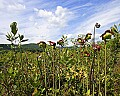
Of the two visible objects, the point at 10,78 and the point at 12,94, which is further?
the point at 10,78

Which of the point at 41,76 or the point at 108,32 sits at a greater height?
the point at 108,32

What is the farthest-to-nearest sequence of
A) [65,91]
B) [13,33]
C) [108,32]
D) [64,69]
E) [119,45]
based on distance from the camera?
[119,45] → [64,69] → [65,91] → [13,33] → [108,32]

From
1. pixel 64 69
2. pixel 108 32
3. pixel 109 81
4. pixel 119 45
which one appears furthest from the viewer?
pixel 119 45

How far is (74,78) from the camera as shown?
A: 3453mm

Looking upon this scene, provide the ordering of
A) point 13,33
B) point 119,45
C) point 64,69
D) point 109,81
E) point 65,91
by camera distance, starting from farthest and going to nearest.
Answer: point 119,45, point 64,69, point 109,81, point 65,91, point 13,33

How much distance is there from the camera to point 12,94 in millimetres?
3094

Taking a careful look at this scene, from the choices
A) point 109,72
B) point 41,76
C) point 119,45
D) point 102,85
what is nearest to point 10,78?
point 41,76

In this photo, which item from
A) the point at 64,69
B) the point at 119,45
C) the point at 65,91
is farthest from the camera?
the point at 119,45

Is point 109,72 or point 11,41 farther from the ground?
point 11,41

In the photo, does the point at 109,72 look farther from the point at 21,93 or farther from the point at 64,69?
the point at 21,93

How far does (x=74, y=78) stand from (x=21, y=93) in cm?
81

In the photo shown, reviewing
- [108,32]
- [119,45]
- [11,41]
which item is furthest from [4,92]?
[119,45]

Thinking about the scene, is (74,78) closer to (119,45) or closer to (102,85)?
(102,85)

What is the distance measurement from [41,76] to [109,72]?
129 cm
